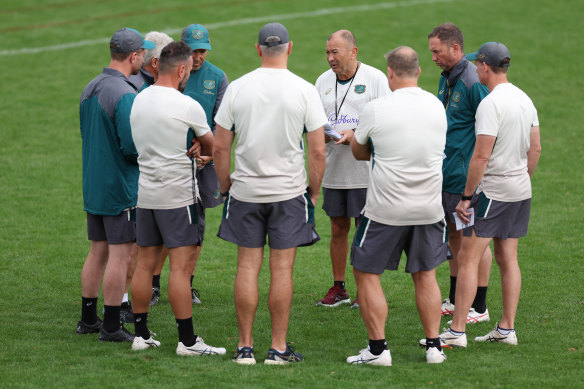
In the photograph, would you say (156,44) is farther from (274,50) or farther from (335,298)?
(335,298)

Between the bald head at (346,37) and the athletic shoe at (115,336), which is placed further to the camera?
the bald head at (346,37)

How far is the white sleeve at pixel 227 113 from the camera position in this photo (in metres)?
5.73

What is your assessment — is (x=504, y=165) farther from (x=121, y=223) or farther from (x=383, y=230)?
(x=121, y=223)

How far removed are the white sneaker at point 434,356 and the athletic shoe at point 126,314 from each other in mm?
2711

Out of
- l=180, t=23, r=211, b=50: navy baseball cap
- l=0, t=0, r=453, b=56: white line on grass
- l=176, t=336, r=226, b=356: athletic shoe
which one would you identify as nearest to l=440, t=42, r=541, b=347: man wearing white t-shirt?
l=176, t=336, r=226, b=356: athletic shoe

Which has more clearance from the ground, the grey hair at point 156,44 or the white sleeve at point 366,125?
the grey hair at point 156,44

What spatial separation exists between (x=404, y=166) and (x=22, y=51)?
14860 mm

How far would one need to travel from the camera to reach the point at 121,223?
654cm

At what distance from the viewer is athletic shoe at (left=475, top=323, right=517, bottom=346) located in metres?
6.38

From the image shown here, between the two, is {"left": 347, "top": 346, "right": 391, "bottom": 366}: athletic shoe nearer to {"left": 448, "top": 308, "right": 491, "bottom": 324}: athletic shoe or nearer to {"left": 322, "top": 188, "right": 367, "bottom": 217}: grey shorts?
{"left": 448, "top": 308, "right": 491, "bottom": 324}: athletic shoe

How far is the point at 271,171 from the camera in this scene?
5715mm

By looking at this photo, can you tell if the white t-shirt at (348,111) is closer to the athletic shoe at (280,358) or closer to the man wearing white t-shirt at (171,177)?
the man wearing white t-shirt at (171,177)

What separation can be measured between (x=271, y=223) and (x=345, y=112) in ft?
6.48

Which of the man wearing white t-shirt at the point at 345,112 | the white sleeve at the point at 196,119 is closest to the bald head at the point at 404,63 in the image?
the white sleeve at the point at 196,119
